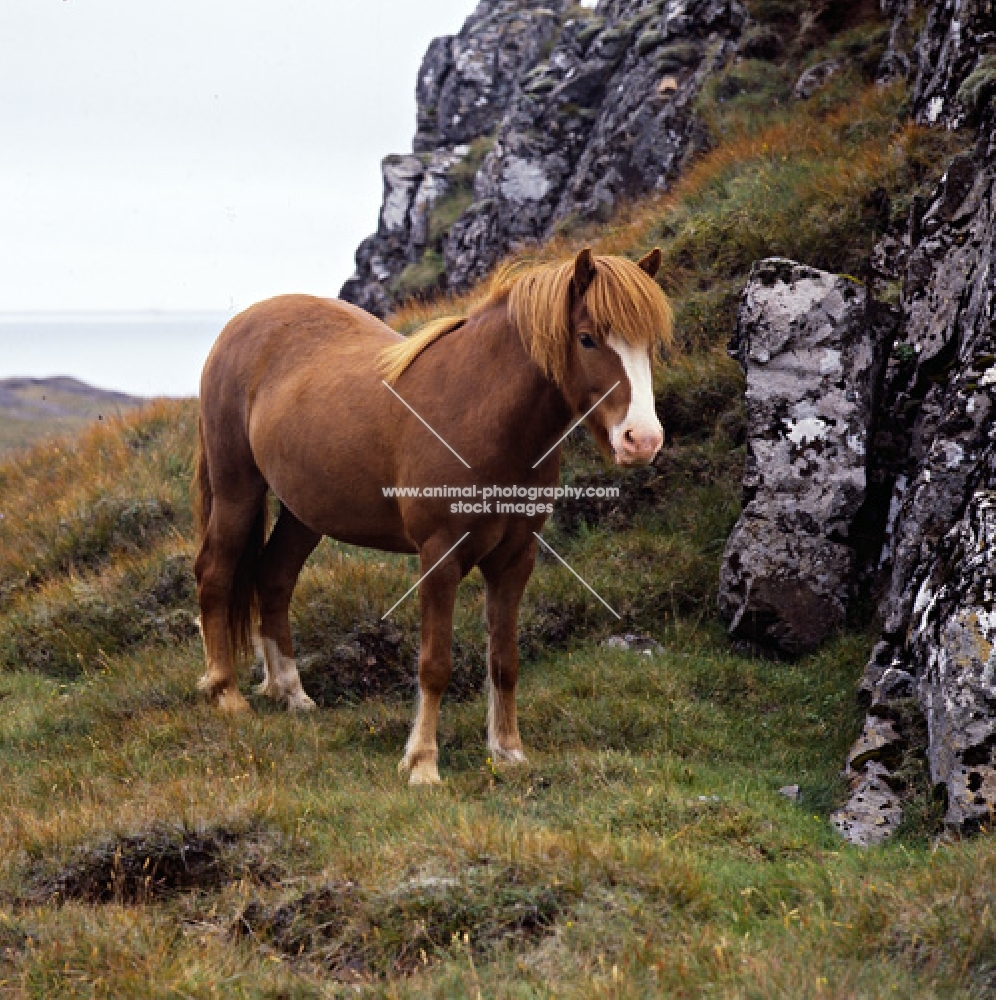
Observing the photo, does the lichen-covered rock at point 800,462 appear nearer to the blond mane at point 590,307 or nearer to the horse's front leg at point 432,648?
the blond mane at point 590,307

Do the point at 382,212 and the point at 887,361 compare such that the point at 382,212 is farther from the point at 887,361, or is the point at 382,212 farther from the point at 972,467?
the point at 972,467

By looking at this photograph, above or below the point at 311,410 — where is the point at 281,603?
below

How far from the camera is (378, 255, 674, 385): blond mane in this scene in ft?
17.5

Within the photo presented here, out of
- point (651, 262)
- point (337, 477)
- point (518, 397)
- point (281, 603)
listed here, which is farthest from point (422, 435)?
point (281, 603)

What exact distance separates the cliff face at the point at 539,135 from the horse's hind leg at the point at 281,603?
382 inches

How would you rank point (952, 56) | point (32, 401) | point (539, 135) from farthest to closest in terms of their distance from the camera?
1. point (32, 401)
2. point (539, 135)
3. point (952, 56)

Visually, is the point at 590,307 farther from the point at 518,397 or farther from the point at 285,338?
the point at 285,338

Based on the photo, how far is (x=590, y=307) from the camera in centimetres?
539

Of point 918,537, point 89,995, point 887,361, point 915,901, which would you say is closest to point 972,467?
point 918,537

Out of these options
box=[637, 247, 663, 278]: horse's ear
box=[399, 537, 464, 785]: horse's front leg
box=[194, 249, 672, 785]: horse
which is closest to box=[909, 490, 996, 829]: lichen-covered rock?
box=[194, 249, 672, 785]: horse

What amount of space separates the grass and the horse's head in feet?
5.88

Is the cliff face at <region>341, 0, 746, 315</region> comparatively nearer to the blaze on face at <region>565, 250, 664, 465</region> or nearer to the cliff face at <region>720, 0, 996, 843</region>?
the cliff face at <region>720, 0, 996, 843</region>

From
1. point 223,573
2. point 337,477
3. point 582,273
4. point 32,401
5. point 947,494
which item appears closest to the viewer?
point 582,273

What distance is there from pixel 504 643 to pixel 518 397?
149cm
